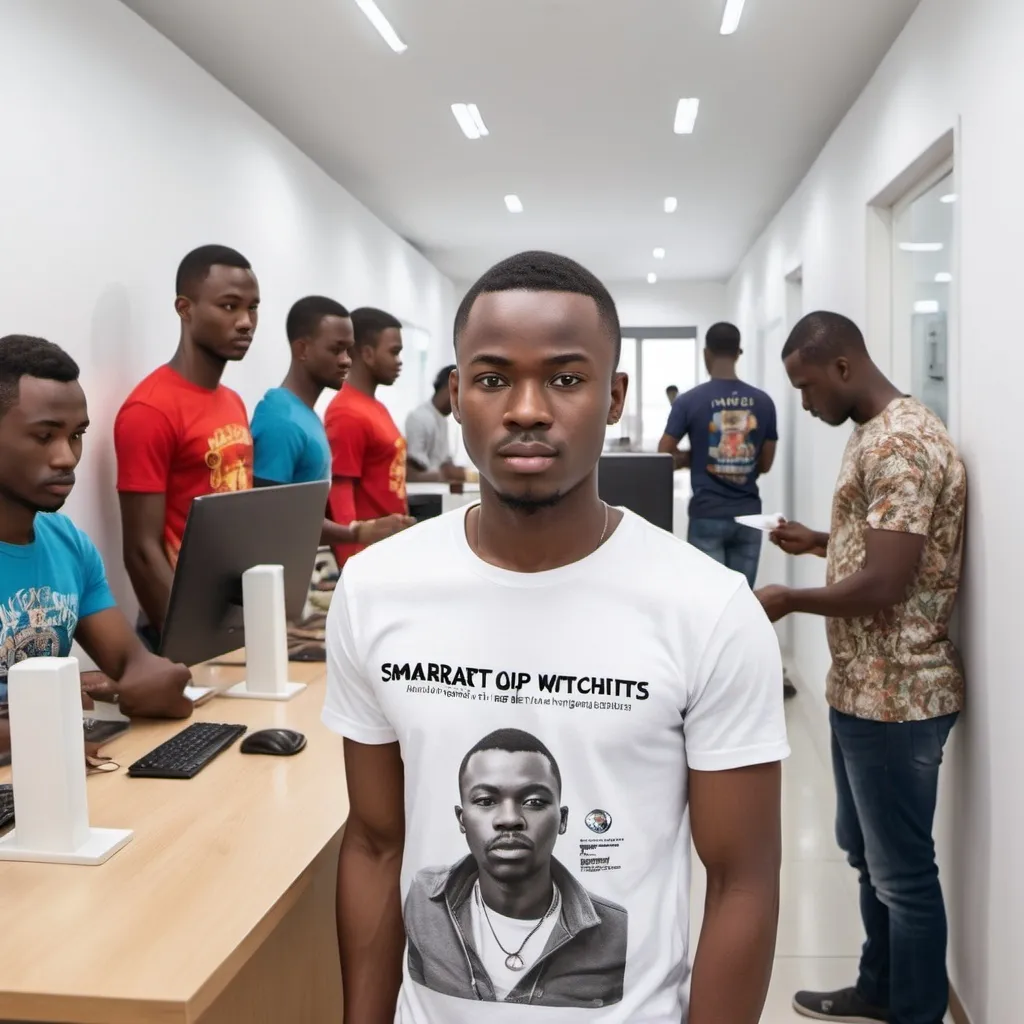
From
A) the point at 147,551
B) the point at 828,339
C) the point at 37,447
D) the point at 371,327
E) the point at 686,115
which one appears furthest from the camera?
the point at 686,115

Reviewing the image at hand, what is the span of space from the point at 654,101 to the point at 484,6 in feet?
4.04

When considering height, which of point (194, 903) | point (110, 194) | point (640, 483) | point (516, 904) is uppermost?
point (110, 194)

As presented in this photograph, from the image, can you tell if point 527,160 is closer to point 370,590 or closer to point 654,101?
point 654,101

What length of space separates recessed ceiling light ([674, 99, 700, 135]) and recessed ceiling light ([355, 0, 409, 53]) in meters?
1.31

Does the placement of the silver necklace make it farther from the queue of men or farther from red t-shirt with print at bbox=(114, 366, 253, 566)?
red t-shirt with print at bbox=(114, 366, 253, 566)

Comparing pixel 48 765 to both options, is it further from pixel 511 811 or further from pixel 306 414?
pixel 306 414

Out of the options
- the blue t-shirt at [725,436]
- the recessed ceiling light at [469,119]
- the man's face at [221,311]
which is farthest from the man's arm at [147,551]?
the blue t-shirt at [725,436]

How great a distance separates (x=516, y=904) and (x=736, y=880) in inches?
8.3

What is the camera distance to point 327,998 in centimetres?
193

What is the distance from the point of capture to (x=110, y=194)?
309cm

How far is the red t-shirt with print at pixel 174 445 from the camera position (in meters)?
2.71

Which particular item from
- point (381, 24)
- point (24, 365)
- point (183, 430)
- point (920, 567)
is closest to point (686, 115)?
point (381, 24)

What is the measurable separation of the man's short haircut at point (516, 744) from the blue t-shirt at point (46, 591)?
1107 mm

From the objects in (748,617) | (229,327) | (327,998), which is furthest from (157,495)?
(748,617)
